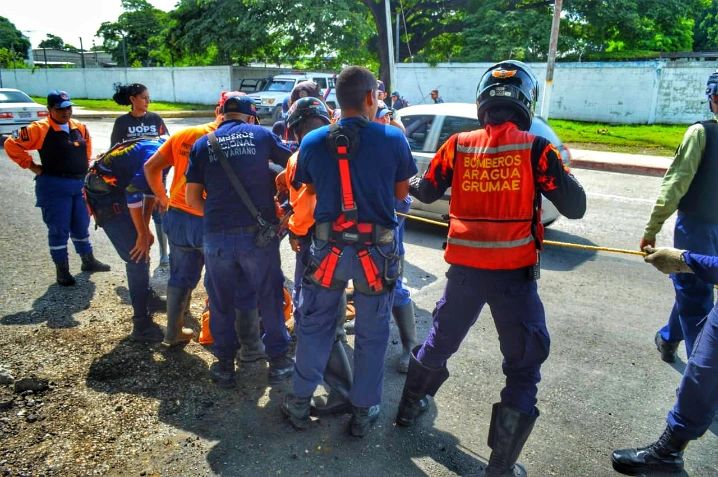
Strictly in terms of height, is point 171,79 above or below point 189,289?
above

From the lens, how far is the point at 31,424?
10.7 ft

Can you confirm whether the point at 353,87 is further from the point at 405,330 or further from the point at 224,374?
the point at 224,374

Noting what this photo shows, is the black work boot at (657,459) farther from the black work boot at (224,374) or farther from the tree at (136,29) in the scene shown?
the tree at (136,29)

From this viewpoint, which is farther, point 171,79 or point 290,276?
point 171,79

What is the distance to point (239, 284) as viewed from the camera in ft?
12.2

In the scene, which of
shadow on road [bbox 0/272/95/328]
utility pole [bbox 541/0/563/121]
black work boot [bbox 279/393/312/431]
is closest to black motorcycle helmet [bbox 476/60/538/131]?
black work boot [bbox 279/393/312/431]

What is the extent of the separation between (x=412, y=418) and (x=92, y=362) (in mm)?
2277

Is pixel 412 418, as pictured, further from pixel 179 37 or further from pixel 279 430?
pixel 179 37

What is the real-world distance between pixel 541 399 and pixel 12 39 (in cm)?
8232

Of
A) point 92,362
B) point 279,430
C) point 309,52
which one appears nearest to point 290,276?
point 92,362

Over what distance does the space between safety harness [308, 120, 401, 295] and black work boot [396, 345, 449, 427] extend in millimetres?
510

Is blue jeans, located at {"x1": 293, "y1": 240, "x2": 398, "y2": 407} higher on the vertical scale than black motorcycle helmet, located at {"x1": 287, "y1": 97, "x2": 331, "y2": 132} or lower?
lower

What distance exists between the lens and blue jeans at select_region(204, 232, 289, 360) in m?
3.51

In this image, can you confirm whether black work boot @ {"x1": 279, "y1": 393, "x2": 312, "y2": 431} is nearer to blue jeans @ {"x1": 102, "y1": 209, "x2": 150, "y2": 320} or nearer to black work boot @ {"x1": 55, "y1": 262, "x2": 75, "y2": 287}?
blue jeans @ {"x1": 102, "y1": 209, "x2": 150, "y2": 320}
